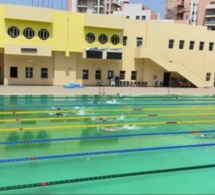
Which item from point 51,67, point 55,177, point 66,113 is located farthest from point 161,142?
point 51,67

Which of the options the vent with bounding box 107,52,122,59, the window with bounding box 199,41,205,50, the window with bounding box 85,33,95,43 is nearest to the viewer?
the window with bounding box 85,33,95,43

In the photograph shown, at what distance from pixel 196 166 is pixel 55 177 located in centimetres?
373

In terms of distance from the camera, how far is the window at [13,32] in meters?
24.3

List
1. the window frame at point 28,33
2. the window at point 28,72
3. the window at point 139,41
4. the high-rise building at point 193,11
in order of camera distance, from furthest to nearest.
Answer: the high-rise building at point 193,11 < the window at point 139,41 < the window at point 28,72 < the window frame at point 28,33

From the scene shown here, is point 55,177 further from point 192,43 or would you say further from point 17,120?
point 192,43

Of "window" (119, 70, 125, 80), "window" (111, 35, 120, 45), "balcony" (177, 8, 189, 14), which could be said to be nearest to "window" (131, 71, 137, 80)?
"window" (119, 70, 125, 80)

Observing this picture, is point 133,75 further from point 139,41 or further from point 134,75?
point 139,41

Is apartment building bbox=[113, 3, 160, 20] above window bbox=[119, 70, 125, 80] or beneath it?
above

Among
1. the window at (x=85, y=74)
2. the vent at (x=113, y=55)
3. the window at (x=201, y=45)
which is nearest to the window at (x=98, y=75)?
the window at (x=85, y=74)

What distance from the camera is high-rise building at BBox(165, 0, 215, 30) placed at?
215 feet

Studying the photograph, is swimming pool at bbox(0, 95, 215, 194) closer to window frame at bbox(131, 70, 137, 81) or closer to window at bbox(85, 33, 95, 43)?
window at bbox(85, 33, 95, 43)

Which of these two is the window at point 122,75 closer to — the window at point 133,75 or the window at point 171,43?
the window at point 133,75

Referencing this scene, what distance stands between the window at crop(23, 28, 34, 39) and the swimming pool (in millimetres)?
10364

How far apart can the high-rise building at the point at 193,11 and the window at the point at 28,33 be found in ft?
157
